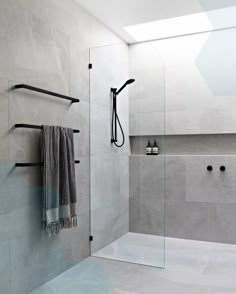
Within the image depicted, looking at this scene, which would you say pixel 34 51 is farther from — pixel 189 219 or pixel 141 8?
pixel 189 219

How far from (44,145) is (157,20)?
1916 mm

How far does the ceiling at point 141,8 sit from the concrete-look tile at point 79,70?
0.29 metres

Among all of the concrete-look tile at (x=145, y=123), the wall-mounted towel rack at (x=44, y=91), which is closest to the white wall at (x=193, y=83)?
the concrete-look tile at (x=145, y=123)

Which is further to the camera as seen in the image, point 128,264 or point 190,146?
point 190,146

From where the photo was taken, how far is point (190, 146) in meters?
3.81

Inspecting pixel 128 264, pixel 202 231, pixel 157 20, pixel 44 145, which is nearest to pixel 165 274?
pixel 128 264

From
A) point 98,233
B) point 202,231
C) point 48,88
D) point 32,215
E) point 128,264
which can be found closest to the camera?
point 32,215

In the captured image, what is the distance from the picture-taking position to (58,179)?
8.07 ft

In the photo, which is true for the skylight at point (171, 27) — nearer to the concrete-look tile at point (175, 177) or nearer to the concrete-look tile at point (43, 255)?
the concrete-look tile at point (175, 177)

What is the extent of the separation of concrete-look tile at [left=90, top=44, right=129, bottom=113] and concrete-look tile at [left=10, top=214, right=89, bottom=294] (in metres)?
1.25

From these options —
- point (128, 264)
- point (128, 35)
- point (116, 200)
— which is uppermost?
point (128, 35)

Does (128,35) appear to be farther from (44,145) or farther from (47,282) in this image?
(47,282)

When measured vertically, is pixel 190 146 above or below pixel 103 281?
above

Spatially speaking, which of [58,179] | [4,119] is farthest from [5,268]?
[4,119]
